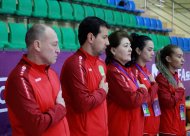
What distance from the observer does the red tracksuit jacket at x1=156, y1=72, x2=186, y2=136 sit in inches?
123

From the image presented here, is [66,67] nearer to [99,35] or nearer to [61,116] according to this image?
[99,35]

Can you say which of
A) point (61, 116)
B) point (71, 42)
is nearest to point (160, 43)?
point (71, 42)

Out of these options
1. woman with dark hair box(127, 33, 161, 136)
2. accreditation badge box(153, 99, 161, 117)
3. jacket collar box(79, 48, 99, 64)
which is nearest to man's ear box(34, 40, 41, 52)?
jacket collar box(79, 48, 99, 64)

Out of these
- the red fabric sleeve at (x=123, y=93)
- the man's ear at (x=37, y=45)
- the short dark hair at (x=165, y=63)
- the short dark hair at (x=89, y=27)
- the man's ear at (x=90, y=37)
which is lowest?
the red fabric sleeve at (x=123, y=93)

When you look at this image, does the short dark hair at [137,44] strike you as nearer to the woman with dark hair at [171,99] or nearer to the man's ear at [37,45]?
the woman with dark hair at [171,99]

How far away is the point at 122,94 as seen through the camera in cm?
259

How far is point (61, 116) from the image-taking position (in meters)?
1.90

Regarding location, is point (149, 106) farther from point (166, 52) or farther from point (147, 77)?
point (166, 52)

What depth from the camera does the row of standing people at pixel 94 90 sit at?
184cm

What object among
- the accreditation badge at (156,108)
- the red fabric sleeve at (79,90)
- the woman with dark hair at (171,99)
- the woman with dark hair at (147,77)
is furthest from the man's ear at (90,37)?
the woman with dark hair at (171,99)

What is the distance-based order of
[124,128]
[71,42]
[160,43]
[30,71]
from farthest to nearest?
[160,43] → [71,42] → [124,128] → [30,71]

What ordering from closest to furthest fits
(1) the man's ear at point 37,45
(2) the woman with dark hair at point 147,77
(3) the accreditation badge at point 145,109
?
(1) the man's ear at point 37,45, (3) the accreditation badge at point 145,109, (2) the woman with dark hair at point 147,77

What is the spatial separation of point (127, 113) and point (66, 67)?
646mm

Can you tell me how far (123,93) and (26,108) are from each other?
3.25 ft
